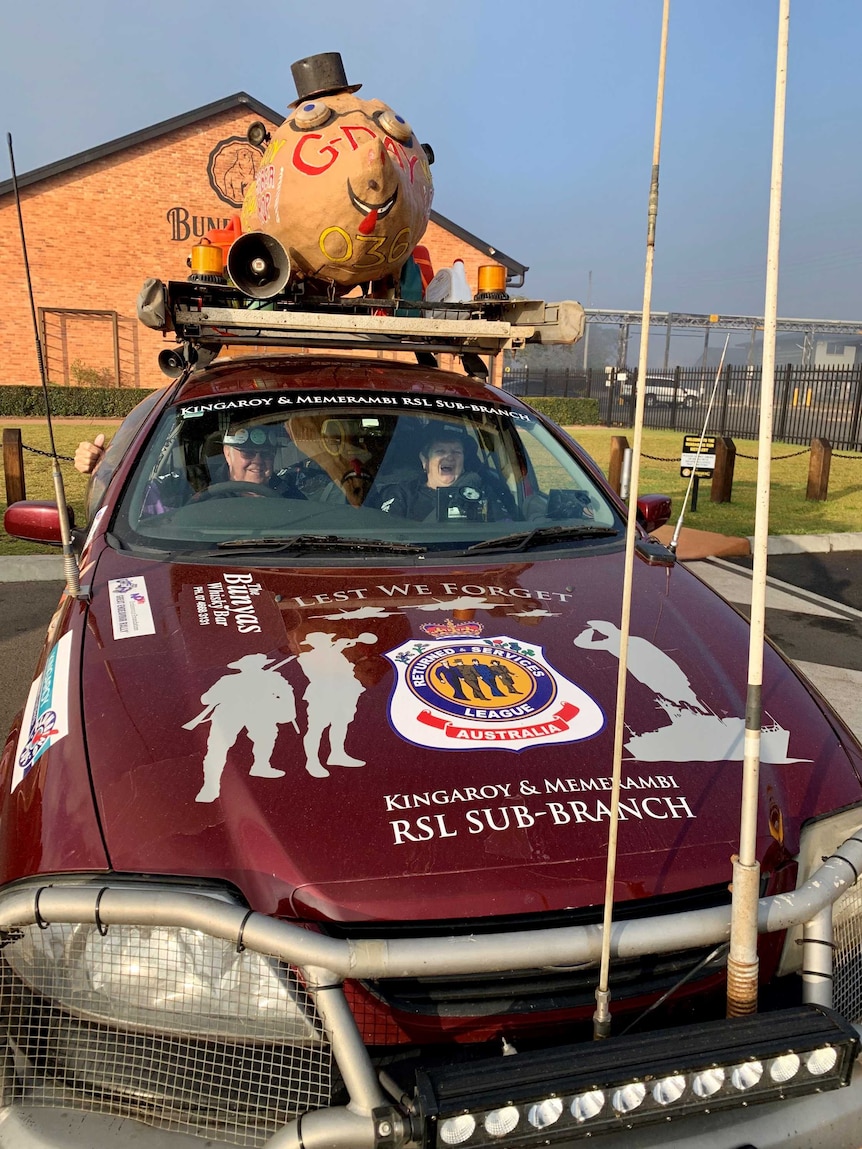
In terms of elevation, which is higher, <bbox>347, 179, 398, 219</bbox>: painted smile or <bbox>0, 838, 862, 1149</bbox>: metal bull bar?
<bbox>347, 179, 398, 219</bbox>: painted smile

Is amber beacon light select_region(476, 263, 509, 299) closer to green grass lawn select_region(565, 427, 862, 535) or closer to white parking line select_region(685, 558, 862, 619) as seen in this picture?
white parking line select_region(685, 558, 862, 619)

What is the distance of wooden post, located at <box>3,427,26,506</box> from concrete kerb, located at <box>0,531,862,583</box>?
2034 millimetres

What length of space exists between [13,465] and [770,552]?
24.1 ft

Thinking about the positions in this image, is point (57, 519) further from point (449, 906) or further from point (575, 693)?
point (449, 906)

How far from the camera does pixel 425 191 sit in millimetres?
4918

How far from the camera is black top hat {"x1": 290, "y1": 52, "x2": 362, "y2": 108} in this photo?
15.3ft

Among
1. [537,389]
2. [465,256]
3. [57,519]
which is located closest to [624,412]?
[465,256]

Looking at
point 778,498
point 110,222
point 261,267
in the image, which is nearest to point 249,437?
point 261,267

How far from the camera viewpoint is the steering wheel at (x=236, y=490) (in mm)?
3223

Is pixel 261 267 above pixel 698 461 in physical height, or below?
above

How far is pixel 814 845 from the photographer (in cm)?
196

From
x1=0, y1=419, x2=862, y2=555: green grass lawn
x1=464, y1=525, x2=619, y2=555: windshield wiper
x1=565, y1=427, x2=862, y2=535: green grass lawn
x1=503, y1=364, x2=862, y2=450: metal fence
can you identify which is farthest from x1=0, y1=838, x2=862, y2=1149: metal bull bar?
x1=503, y1=364, x2=862, y2=450: metal fence

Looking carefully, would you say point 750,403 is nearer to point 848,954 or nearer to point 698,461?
point 698,461

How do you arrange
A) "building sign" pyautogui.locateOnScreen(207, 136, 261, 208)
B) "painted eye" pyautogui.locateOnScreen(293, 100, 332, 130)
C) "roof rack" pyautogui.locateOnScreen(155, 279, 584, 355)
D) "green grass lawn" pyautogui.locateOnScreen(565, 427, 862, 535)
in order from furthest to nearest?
"building sign" pyautogui.locateOnScreen(207, 136, 261, 208) < "green grass lawn" pyautogui.locateOnScreen(565, 427, 862, 535) < "painted eye" pyautogui.locateOnScreen(293, 100, 332, 130) < "roof rack" pyautogui.locateOnScreen(155, 279, 584, 355)
